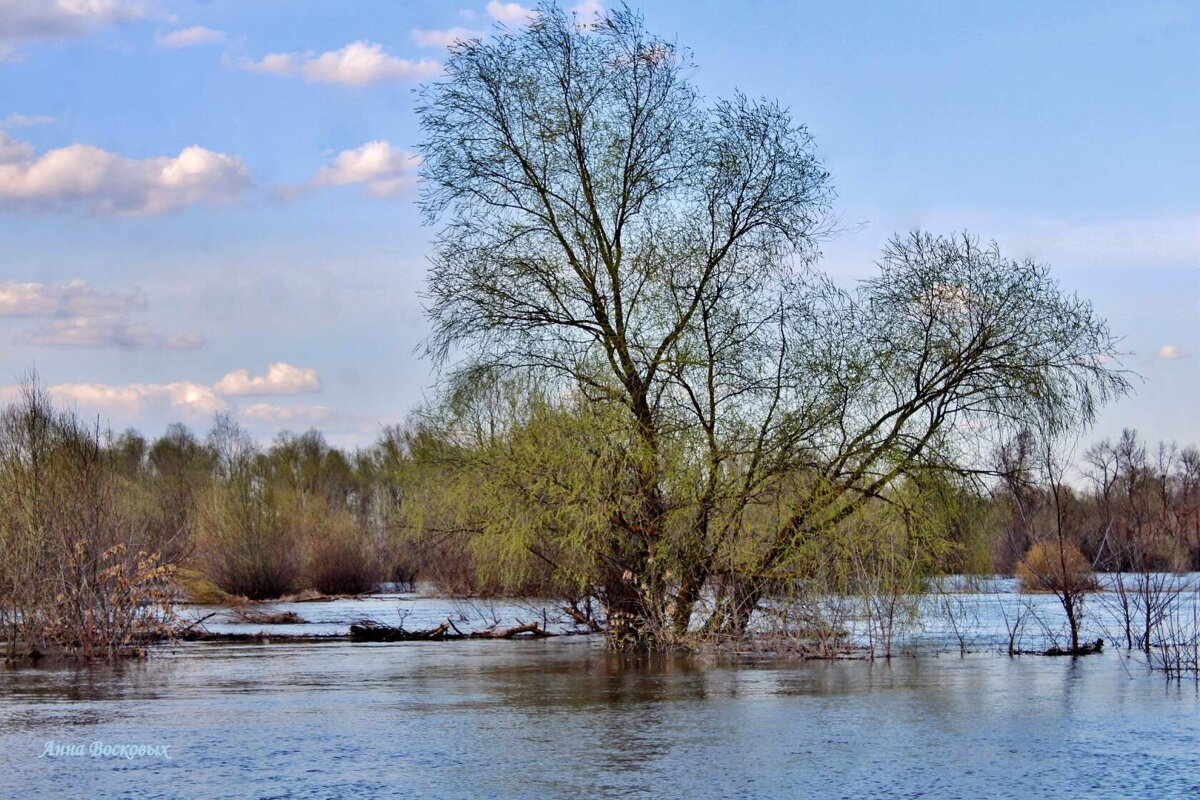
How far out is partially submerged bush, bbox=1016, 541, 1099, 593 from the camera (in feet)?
77.7

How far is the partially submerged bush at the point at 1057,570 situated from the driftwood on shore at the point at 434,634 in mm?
11374

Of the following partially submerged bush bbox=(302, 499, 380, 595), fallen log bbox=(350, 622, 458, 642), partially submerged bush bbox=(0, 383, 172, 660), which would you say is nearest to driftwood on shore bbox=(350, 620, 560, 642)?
fallen log bbox=(350, 622, 458, 642)

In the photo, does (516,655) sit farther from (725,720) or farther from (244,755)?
(244,755)

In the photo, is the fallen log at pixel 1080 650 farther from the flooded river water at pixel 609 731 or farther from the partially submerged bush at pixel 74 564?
the partially submerged bush at pixel 74 564

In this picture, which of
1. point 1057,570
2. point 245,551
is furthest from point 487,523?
point 245,551

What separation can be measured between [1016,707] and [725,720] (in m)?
3.86

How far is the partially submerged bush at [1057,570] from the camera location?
2369 centimetres

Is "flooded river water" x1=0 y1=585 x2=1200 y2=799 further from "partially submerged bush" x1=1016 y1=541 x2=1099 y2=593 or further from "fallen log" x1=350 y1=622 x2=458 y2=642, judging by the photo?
"fallen log" x1=350 y1=622 x2=458 y2=642

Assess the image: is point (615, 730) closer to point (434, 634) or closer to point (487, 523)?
point (487, 523)

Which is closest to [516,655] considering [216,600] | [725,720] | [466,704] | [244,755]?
[466,704]

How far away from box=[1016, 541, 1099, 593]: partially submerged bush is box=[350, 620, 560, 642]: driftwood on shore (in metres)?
11.4

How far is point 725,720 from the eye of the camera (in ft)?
50.2

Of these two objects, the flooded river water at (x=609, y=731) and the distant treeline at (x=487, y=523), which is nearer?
the flooded river water at (x=609, y=731)

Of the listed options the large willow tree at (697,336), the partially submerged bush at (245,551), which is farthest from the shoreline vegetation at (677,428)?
the partially submerged bush at (245,551)
